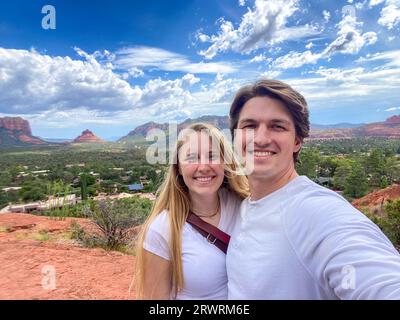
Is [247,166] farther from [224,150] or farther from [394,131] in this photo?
[394,131]

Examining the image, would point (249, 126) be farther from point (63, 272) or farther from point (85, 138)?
point (85, 138)

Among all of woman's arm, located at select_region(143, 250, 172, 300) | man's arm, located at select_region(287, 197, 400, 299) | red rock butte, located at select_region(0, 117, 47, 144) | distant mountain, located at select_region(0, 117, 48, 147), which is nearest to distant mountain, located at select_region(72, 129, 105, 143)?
distant mountain, located at select_region(0, 117, 48, 147)

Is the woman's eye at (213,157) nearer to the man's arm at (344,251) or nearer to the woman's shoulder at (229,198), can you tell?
the woman's shoulder at (229,198)

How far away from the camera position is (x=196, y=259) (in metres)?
1.14

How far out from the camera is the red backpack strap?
116cm

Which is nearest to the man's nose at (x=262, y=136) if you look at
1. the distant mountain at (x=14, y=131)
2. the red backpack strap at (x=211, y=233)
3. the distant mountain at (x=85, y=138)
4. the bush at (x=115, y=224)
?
the red backpack strap at (x=211, y=233)

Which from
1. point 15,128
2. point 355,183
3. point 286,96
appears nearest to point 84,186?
point 15,128

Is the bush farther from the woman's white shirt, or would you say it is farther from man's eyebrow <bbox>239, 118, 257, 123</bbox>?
man's eyebrow <bbox>239, 118, 257, 123</bbox>

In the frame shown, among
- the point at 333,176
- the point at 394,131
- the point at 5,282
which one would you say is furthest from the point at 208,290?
the point at 394,131

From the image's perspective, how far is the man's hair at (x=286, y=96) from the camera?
3.25 ft
